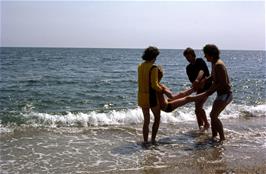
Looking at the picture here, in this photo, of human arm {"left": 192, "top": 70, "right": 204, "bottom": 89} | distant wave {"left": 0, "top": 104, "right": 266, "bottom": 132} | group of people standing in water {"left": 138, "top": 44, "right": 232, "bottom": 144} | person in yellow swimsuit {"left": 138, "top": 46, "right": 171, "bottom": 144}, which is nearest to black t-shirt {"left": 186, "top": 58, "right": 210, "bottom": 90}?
group of people standing in water {"left": 138, "top": 44, "right": 232, "bottom": 144}

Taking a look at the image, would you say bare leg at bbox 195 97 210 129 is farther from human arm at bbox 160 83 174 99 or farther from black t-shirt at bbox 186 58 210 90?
human arm at bbox 160 83 174 99

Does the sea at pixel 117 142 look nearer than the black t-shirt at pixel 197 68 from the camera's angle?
Yes

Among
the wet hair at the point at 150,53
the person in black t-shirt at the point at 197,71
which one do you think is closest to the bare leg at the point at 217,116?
the person in black t-shirt at the point at 197,71

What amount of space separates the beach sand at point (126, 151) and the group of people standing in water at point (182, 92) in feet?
2.01

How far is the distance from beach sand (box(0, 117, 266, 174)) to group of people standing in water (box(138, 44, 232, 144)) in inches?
24.1

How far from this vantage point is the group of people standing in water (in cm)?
750

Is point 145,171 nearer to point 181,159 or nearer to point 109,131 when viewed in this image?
point 181,159

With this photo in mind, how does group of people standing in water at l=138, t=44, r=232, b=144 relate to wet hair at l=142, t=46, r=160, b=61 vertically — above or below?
below

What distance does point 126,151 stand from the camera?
7547 mm

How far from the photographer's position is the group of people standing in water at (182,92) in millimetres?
7504

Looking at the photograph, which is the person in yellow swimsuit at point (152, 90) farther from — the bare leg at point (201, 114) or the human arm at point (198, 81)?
the bare leg at point (201, 114)

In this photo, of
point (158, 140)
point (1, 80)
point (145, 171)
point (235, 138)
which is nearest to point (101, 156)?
point (145, 171)

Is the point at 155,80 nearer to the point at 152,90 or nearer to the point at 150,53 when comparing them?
the point at 152,90

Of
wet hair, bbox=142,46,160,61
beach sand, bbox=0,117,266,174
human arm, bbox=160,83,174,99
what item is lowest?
beach sand, bbox=0,117,266,174
